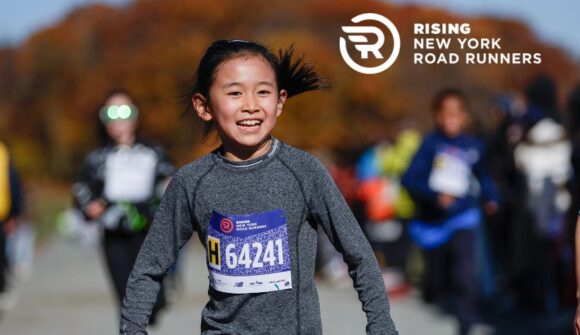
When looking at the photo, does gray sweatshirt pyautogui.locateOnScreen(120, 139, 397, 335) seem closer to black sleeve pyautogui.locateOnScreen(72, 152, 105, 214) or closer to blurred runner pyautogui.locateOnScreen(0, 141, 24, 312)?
black sleeve pyautogui.locateOnScreen(72, 152, 105, 214)

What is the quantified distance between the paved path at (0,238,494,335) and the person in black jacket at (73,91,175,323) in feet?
7.56

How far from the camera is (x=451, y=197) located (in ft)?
25.5

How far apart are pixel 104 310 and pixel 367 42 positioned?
16.9 ft

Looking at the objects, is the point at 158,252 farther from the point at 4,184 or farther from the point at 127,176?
the point at 4,184

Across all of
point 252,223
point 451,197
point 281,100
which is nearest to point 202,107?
point 281,100

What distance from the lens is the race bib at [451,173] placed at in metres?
7.77

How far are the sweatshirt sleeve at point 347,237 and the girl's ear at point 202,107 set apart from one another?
0.48 metres

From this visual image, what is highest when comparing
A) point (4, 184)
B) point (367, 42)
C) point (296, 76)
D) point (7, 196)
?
point (367, 42)

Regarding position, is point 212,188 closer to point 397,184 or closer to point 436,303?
point 436,303

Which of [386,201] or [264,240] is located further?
[386,201]

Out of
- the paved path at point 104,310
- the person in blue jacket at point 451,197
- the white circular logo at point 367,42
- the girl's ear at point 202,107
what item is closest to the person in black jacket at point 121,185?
the white circular logo at point 367,42

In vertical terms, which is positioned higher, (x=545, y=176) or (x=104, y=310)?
(x=545, y=176)

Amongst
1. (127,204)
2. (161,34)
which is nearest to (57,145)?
(161,34)

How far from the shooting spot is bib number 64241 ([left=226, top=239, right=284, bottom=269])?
3.51 meters
